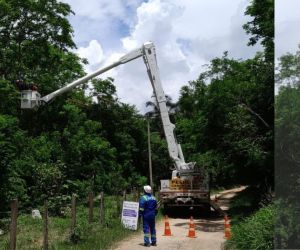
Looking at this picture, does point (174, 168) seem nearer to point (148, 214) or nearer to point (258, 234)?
point (148, 214)

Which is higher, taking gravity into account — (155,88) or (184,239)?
(155,88)

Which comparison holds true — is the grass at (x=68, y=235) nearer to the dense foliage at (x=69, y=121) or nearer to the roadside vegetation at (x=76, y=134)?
the roadside vegetation at (x=76, y=134)

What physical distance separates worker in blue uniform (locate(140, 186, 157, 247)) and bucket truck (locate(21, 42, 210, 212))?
9.69 m

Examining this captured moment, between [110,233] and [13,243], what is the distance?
5630 mm

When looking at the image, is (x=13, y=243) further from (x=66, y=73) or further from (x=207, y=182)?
(x=66, y=73)

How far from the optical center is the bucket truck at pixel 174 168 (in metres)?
23.5

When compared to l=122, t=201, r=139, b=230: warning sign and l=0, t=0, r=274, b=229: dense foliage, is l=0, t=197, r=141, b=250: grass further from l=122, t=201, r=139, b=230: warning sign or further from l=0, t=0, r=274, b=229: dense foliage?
l=0, t=0, r=274, b=229: dense foliage

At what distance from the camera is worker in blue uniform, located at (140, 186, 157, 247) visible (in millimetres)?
13656

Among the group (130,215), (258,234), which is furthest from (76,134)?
(258,234)

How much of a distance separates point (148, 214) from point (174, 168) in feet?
39.2

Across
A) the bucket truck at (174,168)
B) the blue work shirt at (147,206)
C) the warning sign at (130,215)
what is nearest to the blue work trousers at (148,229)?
the blue work shirt at (147,206)

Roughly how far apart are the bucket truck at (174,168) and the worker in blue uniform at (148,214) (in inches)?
382

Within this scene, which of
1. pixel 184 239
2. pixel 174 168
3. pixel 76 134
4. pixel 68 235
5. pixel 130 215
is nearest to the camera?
pixel 68 235

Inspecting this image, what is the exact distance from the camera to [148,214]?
44.8ft
